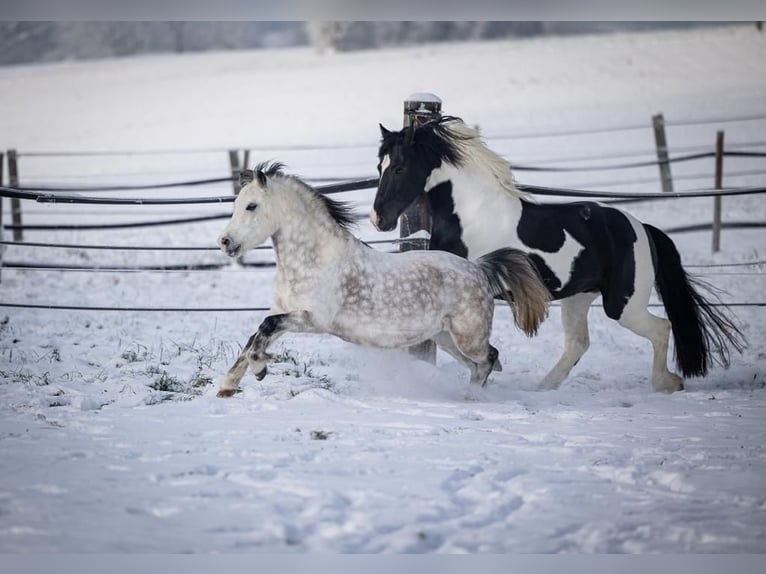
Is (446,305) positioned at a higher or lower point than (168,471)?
higher

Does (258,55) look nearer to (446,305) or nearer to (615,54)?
(615,54)

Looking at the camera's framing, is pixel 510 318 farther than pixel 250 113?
No

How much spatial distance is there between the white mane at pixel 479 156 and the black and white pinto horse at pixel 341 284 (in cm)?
70

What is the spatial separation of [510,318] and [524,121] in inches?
497

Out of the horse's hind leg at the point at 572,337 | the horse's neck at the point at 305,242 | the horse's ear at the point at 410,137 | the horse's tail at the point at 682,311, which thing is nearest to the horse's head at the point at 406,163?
the horse's ear at the point at 410,137

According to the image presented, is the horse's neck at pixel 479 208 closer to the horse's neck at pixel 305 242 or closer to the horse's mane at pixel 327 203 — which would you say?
the horse's mane at pixel 327 203

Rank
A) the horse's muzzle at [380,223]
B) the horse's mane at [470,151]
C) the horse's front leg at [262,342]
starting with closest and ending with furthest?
the horse's front leg at [262,342], the horse's muzzle at [380,223], the horse's mane at [470,151]

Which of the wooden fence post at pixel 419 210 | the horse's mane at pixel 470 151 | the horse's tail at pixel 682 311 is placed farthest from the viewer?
the wooden fence post at pixel 419 210

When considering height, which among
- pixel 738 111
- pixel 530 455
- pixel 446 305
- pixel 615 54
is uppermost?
pixel 615 54

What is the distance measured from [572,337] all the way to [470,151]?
1471mm

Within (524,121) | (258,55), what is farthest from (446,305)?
(258,55)

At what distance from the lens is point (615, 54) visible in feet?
81.6

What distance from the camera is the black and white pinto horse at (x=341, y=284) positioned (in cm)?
457

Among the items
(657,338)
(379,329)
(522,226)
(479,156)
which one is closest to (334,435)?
(379,329)
